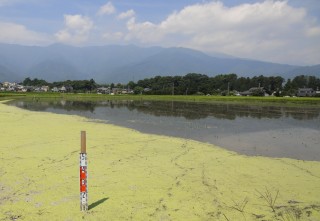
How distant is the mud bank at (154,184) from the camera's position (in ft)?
17.7

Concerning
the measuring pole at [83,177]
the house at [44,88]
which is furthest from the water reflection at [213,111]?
the house at [44,88]

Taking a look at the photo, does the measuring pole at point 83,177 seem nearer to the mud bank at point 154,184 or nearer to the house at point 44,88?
the mud bank at point 154,184

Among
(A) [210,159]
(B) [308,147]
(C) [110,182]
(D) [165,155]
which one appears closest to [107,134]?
(D) [165,155]

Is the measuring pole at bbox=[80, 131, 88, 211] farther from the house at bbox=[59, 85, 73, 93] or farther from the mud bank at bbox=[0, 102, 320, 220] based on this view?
the house at bbox=[59, 85, 73, 93]

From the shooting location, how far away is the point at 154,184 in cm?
681

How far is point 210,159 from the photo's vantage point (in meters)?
9.53

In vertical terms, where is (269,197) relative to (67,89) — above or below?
below

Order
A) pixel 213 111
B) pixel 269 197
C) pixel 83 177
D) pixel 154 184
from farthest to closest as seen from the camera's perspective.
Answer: pixel 213 111 → pixel 154 184 → pixel 269 197 → pixel 83 177

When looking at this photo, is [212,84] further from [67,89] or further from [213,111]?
[213,111]

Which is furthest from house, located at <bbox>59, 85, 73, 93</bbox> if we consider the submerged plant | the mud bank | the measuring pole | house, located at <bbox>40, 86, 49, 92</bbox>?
the measuring pole

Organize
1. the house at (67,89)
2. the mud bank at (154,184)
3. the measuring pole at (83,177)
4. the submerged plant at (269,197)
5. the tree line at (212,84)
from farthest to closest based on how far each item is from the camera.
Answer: the house at (67,89)
the tree line at (212,84)
the submerged plant at (269,197)
the mud bank at (154,184)
the measuring pole at (83,177)

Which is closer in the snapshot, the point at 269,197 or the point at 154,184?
the point at 269,197

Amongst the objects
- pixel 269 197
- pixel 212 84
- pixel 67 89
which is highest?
pixel 212 84

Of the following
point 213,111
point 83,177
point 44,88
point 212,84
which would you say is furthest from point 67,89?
point 83,177
